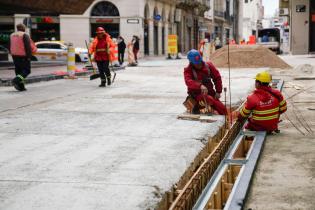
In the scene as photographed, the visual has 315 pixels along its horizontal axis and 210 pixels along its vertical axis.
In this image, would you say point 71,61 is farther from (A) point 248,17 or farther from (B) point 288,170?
(A) point 248,17

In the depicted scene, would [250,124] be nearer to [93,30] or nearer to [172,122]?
[172,122]

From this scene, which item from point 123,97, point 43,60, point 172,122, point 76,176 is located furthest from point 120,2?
point 76,176

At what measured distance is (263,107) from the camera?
292 inches

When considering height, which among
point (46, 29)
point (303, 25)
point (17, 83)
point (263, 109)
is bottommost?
point (17, 83)

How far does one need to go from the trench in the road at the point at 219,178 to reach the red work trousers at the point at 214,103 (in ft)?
5.34

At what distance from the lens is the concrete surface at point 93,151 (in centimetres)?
446

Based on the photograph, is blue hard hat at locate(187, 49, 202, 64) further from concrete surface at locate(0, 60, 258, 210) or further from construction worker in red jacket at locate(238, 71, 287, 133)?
construction worker in red jacket at locate(238, 71, 287, 133)

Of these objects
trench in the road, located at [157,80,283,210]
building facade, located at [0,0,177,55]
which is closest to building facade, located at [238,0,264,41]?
building facade, located at [0,0,177,55]

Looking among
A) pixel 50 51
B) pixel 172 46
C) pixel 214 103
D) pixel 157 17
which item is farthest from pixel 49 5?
pixel 214 103

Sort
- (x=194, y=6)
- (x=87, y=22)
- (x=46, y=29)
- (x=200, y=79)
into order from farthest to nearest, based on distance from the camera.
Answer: (x=194, y=6) → (x=46, y=29) → (x=87, y=22) → (x=200, y=79)

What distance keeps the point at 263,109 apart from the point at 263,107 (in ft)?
0.11

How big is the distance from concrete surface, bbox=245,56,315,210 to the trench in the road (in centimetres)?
10

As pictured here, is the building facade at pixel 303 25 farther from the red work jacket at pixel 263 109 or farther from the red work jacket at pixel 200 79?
the red work jacket at pixel 263 109

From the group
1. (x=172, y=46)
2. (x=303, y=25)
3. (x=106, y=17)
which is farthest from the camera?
(x=106, y=17)
